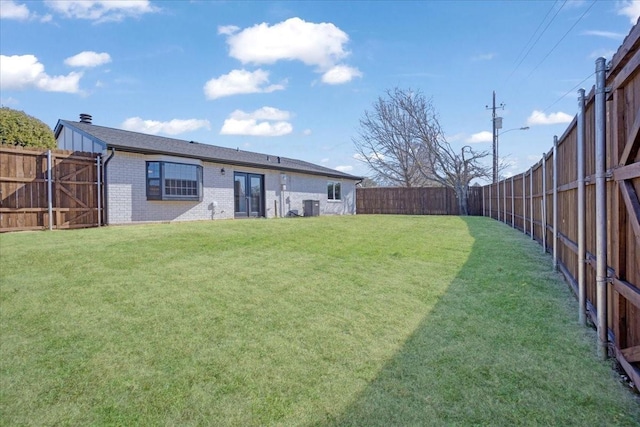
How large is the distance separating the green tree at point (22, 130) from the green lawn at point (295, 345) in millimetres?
11340

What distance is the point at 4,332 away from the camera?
345 centimetres

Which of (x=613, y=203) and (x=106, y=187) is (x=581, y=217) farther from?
(x=106, y=187)

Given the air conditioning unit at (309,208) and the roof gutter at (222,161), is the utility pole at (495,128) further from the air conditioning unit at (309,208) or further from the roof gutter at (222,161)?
the air conditioning unit at (309,208)

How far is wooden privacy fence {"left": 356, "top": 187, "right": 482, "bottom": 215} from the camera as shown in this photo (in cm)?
2247

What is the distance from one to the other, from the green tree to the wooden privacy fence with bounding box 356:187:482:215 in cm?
1759

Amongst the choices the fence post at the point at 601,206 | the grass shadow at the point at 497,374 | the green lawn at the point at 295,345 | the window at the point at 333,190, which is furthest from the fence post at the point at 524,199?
the window at the point at 333,190

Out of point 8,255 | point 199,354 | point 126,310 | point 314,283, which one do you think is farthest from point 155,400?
point 8,255

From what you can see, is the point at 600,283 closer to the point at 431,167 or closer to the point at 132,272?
the point at 132,272

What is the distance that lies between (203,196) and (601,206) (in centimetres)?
1273

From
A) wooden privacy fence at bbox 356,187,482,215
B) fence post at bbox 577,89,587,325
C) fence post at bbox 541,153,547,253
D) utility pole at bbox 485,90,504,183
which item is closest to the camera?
fence post at bbox 577,89,587,325

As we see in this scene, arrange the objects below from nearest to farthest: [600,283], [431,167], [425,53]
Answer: [600,283] → [425,53] → [431,167]

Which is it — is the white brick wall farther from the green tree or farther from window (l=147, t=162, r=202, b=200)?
the green tree

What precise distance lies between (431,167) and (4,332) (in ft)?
83.9

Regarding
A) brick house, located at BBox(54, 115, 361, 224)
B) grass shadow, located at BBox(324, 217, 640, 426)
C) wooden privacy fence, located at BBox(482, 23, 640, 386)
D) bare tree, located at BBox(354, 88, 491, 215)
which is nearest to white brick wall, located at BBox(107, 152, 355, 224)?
brick house, located at BBox(54, 115, 361, 224)
